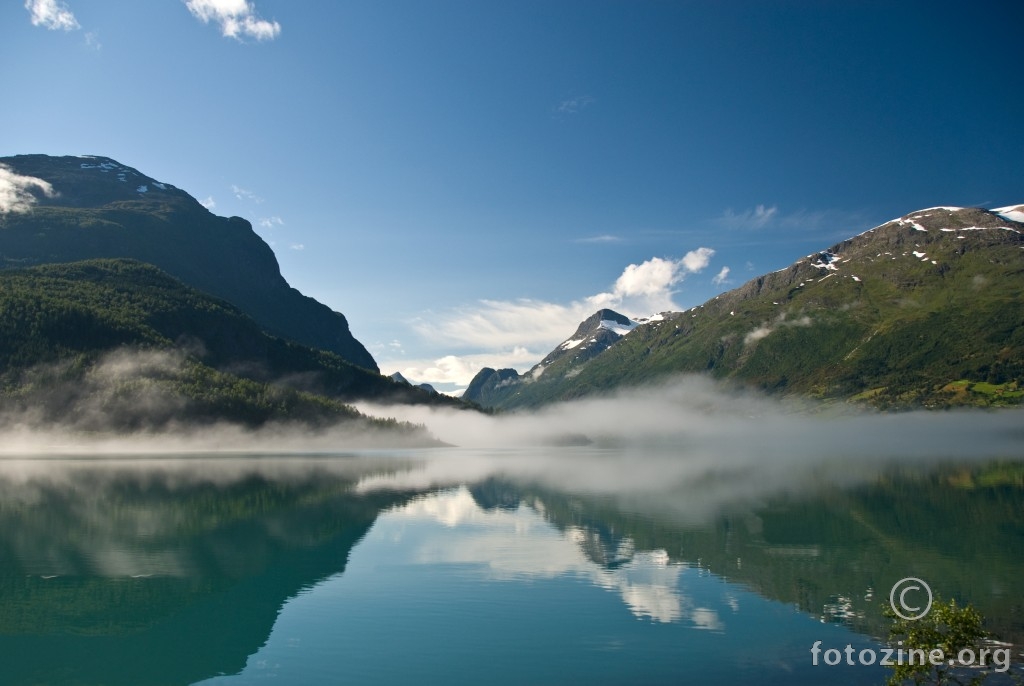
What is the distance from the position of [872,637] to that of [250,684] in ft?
103

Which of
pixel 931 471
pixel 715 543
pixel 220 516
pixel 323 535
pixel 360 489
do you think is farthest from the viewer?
pixel 931 471

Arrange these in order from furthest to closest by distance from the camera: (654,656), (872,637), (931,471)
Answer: (931,471) < (872,637) < (654,656)

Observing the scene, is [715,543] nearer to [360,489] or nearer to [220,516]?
[220,516]

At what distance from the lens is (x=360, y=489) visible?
113250 millimetres

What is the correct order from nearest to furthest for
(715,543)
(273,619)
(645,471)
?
1. (273,619)
2. (715,543)
3. (645,471)

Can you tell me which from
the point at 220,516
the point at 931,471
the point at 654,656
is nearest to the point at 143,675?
the point at 654,656

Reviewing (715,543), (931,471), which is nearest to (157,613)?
(715,543)

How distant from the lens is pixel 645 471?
164 metres

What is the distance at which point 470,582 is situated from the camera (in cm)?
4828

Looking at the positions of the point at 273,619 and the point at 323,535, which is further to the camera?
the point at 323,535

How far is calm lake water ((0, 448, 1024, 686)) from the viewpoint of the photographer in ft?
105

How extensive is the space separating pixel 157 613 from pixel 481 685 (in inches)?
892

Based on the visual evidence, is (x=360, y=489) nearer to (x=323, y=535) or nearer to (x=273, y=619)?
(x=323, y=535)

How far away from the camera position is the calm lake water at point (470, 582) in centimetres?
3192
